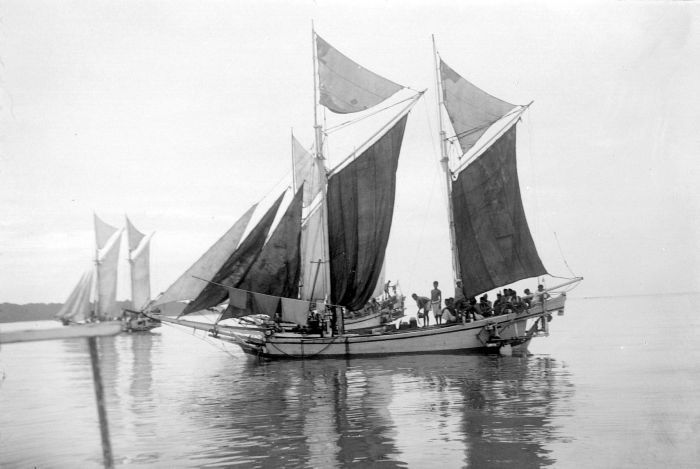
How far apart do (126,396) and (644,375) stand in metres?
15.4

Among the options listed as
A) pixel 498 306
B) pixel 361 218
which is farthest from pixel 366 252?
pixel 498 306

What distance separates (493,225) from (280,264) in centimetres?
922

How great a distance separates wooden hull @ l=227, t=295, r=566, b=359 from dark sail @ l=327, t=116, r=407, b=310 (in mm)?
1862

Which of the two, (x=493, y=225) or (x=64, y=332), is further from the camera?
(x=493, y=225)

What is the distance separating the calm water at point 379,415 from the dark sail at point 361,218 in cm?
414

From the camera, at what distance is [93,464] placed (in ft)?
36.2

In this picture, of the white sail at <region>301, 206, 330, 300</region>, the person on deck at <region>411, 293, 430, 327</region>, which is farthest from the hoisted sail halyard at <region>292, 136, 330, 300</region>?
the person on deck at <region>411, 293, 430, 327</region>

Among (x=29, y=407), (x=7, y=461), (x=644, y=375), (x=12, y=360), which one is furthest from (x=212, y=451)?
(x=12, y=360)

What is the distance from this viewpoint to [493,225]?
95.5ft

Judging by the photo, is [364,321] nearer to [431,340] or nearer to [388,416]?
[431,340]

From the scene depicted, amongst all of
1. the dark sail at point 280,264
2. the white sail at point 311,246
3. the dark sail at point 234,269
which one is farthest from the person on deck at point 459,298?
the white sail at point 311,246

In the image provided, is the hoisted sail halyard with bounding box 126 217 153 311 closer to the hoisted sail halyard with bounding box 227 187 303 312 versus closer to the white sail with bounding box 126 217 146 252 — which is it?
the white sail with bounding box 126 217 146 252

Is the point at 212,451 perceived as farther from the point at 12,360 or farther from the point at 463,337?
the point at 12,360

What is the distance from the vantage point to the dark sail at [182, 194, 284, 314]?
27.6 metres
